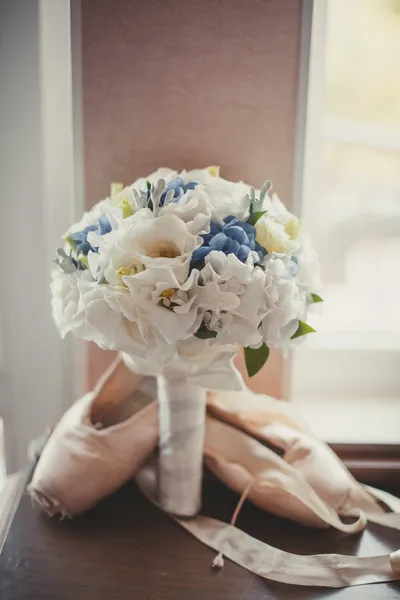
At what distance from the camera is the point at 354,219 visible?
3.71 feet

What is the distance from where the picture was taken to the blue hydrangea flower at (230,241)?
0.63 m

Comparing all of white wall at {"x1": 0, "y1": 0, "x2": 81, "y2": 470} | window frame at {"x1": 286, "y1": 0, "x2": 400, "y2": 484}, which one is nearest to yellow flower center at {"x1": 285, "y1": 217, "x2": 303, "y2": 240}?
window frame at {"x1": 286, "y1": 0, "x2": 400, "y2": 484}

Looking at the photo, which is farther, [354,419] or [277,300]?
[354,419]

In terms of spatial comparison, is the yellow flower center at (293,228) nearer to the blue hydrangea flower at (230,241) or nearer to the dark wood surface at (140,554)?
the blue hydrangea flower at (230,241)

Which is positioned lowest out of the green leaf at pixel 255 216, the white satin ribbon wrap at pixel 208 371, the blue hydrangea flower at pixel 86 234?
the white satin ribbon wrap at pixel 208 371

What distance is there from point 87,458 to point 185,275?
0.32 m

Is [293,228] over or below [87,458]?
over

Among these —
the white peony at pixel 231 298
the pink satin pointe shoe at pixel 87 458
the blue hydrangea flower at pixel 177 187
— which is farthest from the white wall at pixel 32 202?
the white peony at pixel 231 298

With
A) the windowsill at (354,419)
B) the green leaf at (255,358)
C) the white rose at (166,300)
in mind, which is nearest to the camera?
the white rose at (166,300)

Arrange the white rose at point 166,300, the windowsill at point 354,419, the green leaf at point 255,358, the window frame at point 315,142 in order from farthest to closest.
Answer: the windowsill at point 354,419
the window frame at point 315,142
the green leaf at point 255,358
the white rose at point 166,300

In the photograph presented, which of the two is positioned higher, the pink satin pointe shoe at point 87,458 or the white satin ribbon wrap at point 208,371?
the white satin ribbon wrap at point 208,371

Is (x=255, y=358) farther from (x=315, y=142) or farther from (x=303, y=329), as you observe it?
(x=315, y=142)

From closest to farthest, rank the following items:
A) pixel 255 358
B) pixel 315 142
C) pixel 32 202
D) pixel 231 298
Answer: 1. pixel 231 298
2. pixel 255 358
3. pixel 32 202
4. pixel 315 142

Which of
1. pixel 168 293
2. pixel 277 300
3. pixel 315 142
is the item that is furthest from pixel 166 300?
pixel 315 142
